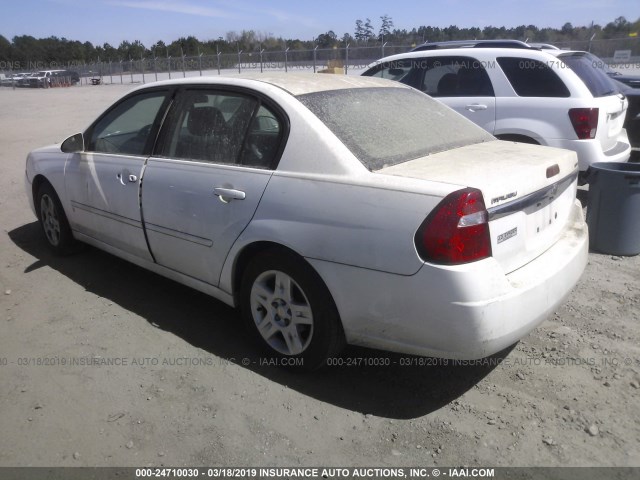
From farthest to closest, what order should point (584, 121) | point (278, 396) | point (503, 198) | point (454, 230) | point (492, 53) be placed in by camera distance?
point (492, 53) → point (584, 121) → point (278, 396) → point (503, 198) → point (454, 230)

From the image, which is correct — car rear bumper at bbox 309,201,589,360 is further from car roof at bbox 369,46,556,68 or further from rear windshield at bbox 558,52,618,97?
rear windshield at bbox 558,52,618,97

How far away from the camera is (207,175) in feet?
11.3

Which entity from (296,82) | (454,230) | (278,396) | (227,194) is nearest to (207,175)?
(227,194)

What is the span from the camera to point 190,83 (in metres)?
3.85

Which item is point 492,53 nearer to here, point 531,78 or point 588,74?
point 531,78

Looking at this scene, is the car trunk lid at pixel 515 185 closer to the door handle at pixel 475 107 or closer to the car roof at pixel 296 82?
the car roof at pixel 296 82

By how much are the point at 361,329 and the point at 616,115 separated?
16.7ft

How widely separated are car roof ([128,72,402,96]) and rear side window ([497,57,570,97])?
9.51ft

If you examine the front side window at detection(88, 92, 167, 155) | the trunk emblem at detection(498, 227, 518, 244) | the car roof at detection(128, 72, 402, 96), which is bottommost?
the trunk emblem at detection(498, 227, 518, 244)

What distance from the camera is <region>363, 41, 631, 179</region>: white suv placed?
19.7 feet

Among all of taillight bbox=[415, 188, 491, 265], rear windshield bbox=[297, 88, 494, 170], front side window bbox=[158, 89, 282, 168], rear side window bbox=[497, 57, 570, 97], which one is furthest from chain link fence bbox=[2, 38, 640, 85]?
taillight bbox=[415, 188, 491, 265]

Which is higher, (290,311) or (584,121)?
(584,121)

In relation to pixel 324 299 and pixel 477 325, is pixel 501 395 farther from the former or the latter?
pixel 324 299

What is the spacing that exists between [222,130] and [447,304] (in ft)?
6.13
